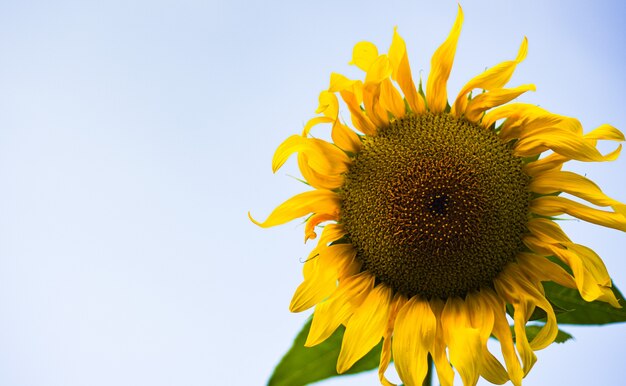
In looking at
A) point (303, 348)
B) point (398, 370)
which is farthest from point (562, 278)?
point (303, 348)

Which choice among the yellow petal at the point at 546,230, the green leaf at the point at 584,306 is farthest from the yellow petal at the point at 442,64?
the green leaf at the point at 584,306

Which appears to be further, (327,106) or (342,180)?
(342,180)

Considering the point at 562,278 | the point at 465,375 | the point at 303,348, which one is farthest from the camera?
the point at 303,348

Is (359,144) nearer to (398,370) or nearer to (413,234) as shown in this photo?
(413,234)

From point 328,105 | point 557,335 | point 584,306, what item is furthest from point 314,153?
point 557,335

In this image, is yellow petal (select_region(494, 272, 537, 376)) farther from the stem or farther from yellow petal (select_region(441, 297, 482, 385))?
the stem

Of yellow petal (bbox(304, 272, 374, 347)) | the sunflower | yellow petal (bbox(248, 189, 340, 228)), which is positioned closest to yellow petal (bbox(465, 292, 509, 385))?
the sunflower

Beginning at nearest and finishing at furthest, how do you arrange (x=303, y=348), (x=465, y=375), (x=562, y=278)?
(x=465, y=375)
(x=562, y=278)
(x=303, y=348)

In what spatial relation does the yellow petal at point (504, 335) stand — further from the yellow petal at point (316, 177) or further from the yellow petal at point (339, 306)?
the yellow petal at point (316, 177)
